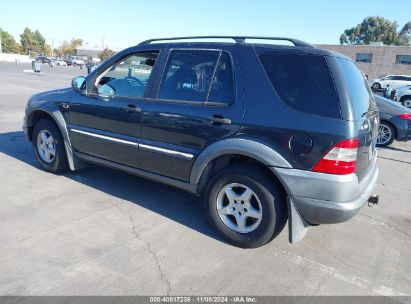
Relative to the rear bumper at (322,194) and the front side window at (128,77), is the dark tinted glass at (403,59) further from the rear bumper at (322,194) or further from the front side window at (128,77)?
the rear bumper at (322,194)

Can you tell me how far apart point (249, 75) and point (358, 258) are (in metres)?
2.01

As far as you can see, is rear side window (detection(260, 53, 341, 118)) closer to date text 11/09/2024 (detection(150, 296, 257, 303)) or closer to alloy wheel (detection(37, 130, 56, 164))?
date text 11/09/2024 (detection(150, 296, 257, 303))

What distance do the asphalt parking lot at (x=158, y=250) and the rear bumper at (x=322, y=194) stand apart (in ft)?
1.74

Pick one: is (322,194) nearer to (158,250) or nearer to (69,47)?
(158,250)

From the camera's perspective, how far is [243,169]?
10.4 feet

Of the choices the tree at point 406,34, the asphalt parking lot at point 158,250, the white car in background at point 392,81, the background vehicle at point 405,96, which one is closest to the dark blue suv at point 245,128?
the asphalt parking lot at point 158,250

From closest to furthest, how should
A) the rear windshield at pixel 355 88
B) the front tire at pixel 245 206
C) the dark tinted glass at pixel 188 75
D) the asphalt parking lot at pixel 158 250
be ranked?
the asphalt parking lot at pixel 158 250
the rear windshield at pixel 355 88
the front tire at pixel 245 206
the dark tinted glass at pixel 188 75

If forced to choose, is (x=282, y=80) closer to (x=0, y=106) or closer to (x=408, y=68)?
(x=0, y=106)

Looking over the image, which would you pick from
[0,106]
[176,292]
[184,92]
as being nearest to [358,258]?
[176,292]

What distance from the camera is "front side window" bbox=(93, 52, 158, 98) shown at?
12.9 feet

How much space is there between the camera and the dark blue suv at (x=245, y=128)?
9.27ft

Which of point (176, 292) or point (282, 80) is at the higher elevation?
point (282, 80)

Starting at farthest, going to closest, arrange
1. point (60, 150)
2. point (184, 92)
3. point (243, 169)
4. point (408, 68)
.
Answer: point (408, 68)
point (60, 150)
point (184, 92)
point (243, 169)

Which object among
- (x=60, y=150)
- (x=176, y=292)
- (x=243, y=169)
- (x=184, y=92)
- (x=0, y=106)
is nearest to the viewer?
(x=176, y=292)
